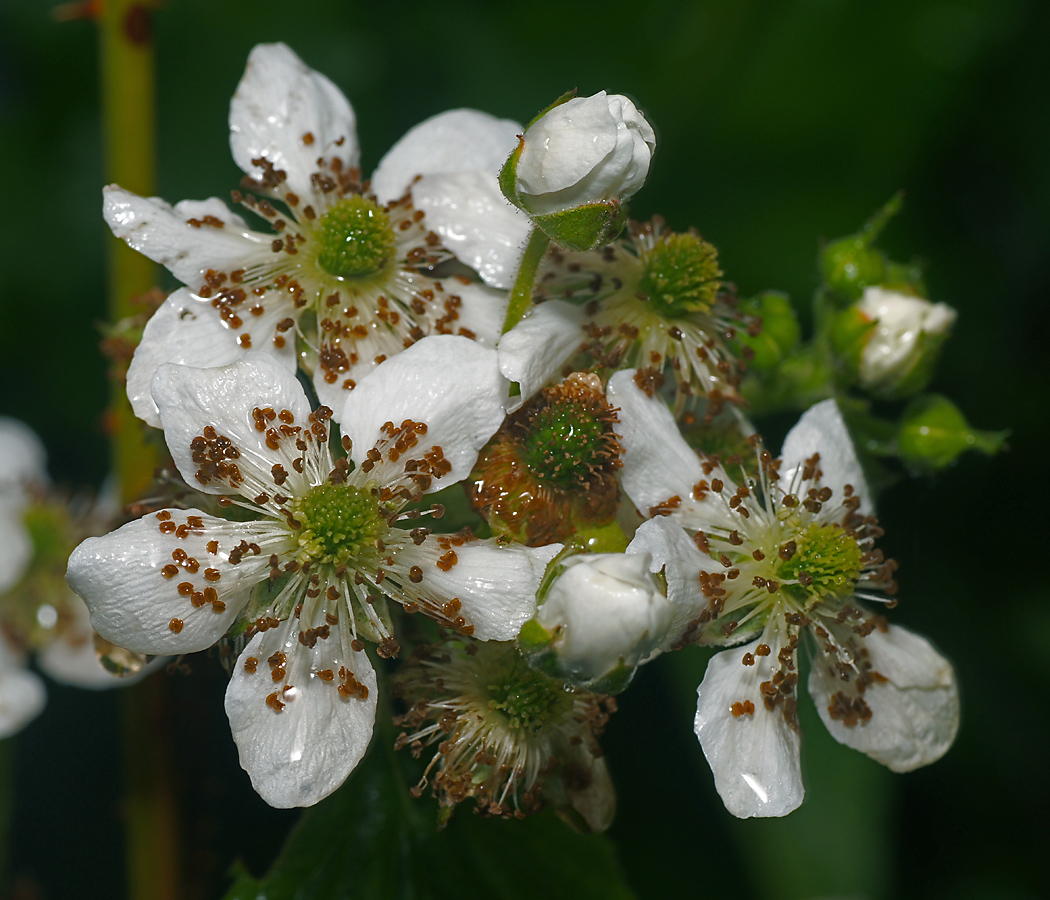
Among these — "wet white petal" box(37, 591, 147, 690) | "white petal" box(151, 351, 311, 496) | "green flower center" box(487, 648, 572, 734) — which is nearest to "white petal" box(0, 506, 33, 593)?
"wet white petal" box(37, 591, 147, 690)

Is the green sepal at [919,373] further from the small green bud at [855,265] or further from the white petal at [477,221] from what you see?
the white petal at [477,221]

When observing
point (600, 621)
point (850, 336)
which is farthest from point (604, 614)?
point (850, 336)

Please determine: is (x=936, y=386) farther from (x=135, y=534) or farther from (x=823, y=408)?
(x=135, y=534)

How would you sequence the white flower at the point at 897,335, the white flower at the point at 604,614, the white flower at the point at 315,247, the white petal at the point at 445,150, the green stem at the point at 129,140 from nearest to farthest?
1. the white flower at the point at 604,614
2. the white flower at the point at 315,247
3. the white petal at the point at 445,150
4. the white flower at the point at 897,335
5. the green stem at the point at 129,140

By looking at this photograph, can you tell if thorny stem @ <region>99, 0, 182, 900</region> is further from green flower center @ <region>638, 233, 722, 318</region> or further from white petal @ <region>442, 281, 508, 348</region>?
green flower center @ <region>638, 233, 722, 318</region>

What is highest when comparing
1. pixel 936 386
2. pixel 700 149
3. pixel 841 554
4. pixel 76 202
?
pixel 841 554

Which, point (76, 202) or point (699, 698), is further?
point (76, 202)

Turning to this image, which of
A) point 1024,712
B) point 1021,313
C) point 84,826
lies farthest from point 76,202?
point 1024,712

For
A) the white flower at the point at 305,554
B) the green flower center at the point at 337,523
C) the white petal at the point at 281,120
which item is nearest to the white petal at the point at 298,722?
the white flower at the point at 305,554
